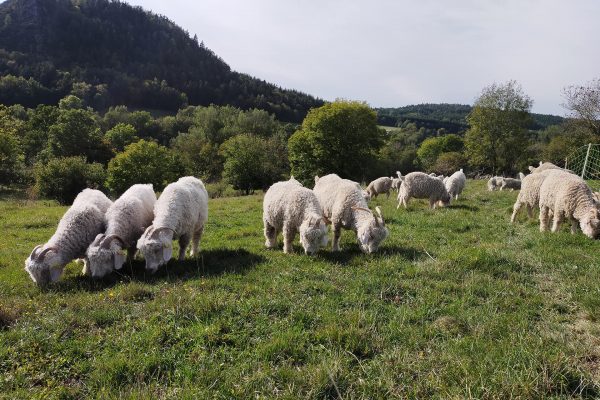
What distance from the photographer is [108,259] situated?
321 inches

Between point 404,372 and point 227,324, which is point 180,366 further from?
point 404,372

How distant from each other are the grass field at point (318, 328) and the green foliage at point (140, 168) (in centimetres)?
5185

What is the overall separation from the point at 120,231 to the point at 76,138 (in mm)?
78612

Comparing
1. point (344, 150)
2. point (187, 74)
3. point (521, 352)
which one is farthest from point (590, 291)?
point (187, 74)

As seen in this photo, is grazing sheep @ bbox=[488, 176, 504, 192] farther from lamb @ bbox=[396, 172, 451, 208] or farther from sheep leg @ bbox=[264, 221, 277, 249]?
sheep leg @ bbox=[264, 221, 277, 249]

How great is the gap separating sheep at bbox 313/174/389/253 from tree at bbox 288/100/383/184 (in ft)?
149

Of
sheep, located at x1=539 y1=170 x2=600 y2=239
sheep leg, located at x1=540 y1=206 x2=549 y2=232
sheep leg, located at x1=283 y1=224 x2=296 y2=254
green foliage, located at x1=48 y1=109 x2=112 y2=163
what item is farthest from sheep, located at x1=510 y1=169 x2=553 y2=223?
green foliage, located at x1=48 y1=109 x2=112 y2=163

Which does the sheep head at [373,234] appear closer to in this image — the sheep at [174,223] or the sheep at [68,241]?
the sheep at [174,223]

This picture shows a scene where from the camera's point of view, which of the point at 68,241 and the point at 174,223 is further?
the point at 174,223

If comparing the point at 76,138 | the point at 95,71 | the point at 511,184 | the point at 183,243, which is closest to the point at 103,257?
the point at 183,243

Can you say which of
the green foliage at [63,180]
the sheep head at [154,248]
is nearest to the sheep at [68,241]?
the sheep head at [154,248]

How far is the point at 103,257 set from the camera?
8.08 metres

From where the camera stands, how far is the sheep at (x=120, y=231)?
8.09 m

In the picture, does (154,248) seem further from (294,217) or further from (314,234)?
(314,234)
